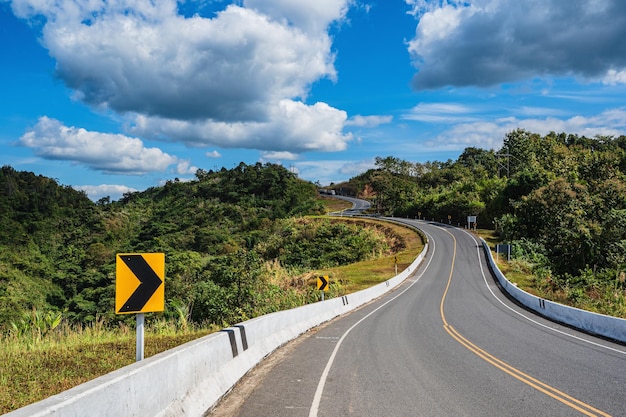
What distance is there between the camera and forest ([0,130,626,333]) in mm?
30647

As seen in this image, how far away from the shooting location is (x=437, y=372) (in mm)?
9820

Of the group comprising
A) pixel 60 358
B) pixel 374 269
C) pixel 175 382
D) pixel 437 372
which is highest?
pixel 175 382

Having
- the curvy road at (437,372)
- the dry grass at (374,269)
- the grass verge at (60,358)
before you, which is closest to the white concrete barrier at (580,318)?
the curvy road at (437,372)

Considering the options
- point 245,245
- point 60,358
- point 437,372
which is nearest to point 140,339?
point 60,358

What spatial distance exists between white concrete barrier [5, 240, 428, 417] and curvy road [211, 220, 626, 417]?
374 millimetres

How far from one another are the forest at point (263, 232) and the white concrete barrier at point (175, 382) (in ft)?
22.8

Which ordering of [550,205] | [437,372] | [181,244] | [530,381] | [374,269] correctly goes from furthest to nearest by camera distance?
[181,244] < [550,205] < [374,269] < [437,372] < [530,381]

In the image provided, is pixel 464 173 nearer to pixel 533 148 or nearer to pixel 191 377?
pixel 533 148

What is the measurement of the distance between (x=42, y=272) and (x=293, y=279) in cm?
3690

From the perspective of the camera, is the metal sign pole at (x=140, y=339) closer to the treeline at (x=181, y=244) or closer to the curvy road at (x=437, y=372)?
the curvy road at (x=437, y=372)

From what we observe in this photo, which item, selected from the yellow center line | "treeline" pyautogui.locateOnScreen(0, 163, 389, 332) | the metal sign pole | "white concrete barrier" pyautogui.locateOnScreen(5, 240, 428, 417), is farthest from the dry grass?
the metal sign pole

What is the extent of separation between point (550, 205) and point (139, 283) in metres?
61.7

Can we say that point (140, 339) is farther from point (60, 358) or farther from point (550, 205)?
point (550, 205)

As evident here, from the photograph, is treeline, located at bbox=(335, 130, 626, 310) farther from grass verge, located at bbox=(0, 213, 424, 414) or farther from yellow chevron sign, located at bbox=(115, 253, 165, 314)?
yellow chevron sign, located at bbox=(115, 253, 165, 314)
